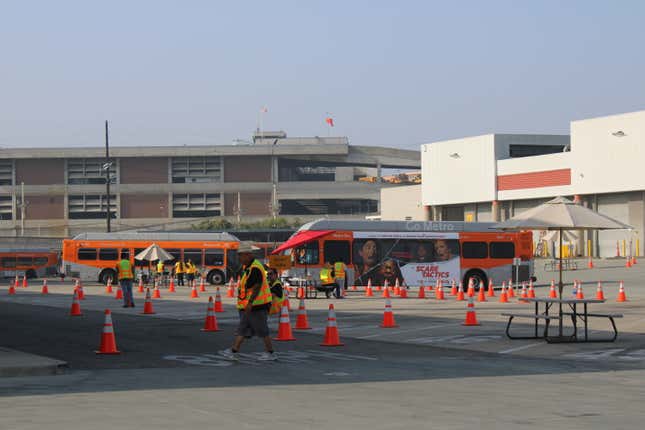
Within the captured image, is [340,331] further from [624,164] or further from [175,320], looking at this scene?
[624,164]

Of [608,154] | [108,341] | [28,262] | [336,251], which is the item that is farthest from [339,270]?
[28,262]

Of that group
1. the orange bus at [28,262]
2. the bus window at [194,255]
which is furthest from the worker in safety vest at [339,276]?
the orange bus at [28,262]

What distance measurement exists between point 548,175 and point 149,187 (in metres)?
58.8

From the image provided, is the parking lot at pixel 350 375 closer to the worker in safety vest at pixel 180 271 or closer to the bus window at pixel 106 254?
the worker in safety vest at pixel 180 271

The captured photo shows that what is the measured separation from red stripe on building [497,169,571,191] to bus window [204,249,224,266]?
2892cm

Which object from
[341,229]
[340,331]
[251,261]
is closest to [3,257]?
[341,229]

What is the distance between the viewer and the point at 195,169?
129250 millimetres

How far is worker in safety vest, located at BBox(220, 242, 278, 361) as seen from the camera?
56.5 ft

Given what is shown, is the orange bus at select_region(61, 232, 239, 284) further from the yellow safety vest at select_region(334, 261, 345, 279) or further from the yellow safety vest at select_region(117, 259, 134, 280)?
the yellow safety vest at select_region(117, 259, 134, 280)

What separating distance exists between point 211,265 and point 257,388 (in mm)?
51017

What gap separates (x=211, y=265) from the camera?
63.8 metres

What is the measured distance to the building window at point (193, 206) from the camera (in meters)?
128

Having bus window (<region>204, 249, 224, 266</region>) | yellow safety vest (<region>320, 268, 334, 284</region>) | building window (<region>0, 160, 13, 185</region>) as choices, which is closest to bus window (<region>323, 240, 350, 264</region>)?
yellow safety vest (<region>320, 268, 334, 284</region>)

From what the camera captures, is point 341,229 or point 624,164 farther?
point 624,164
